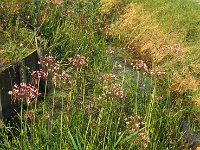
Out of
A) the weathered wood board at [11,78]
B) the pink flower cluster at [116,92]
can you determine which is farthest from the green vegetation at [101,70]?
the weathered wood board at [11,78]

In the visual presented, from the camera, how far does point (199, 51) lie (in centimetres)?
980

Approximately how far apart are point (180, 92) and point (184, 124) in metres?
1.14

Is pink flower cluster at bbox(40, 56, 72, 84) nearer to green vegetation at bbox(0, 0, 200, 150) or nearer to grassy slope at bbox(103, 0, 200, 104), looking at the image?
green vegetation at bbox(0, 0, 200, 150)

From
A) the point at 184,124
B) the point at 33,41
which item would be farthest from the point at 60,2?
the point at 184,124

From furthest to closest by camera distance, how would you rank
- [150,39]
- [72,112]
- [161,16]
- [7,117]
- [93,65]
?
[161,16]
[150,39]
[93,65]
[7,117]
[72,112]

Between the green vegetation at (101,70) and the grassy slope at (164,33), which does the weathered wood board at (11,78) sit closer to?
the green vegetation at (101,70)

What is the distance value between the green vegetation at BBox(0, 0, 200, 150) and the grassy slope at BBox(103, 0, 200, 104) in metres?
0.03

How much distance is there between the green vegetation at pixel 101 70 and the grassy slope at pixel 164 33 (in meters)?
0.03

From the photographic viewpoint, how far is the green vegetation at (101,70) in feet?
17.5

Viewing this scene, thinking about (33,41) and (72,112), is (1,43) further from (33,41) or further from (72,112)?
(72,112)

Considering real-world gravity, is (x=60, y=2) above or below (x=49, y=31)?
above

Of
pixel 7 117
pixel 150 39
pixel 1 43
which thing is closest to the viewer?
pixel 7 117

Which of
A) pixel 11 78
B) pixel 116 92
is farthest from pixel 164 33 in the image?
pixel 116 92

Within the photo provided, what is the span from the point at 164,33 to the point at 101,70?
2.86 metres
